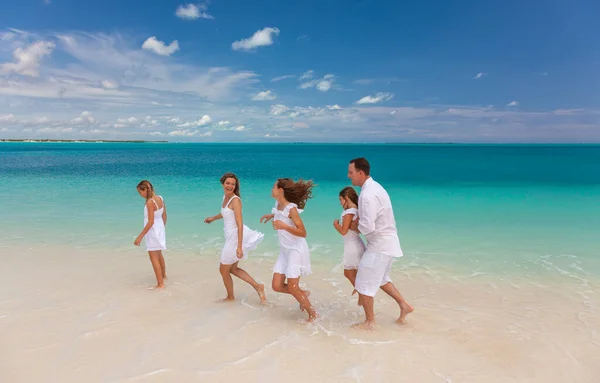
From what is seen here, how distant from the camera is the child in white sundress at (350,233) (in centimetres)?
476

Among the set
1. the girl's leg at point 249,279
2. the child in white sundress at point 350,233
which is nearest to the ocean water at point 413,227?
the girl's leg at point 249,279

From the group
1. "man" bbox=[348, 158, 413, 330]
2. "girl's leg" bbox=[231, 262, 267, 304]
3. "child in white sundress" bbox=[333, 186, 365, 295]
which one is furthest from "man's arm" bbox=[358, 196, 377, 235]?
"girl's leg" bbox=[231, 262, 267, 304]

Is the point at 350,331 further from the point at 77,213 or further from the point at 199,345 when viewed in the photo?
the point at 77,213

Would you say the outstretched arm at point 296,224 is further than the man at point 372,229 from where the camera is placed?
Yes

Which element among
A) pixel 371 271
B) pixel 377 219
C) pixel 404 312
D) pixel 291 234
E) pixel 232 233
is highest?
pixel 377 219

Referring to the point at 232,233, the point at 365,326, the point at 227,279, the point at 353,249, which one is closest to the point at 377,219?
the point at 353,249

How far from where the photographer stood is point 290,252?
5.00 metres

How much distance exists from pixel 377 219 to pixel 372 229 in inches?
8.1

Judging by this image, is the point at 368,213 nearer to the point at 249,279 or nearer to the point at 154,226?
the point at 249,279

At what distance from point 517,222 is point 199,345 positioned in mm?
11020

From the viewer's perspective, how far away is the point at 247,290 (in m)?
6.39

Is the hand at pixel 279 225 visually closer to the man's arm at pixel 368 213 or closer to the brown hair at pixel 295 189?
the brown hair at pixel 295 189

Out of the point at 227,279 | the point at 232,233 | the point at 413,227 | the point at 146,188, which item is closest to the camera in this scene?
the point at 232,233

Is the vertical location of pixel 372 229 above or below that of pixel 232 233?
above
